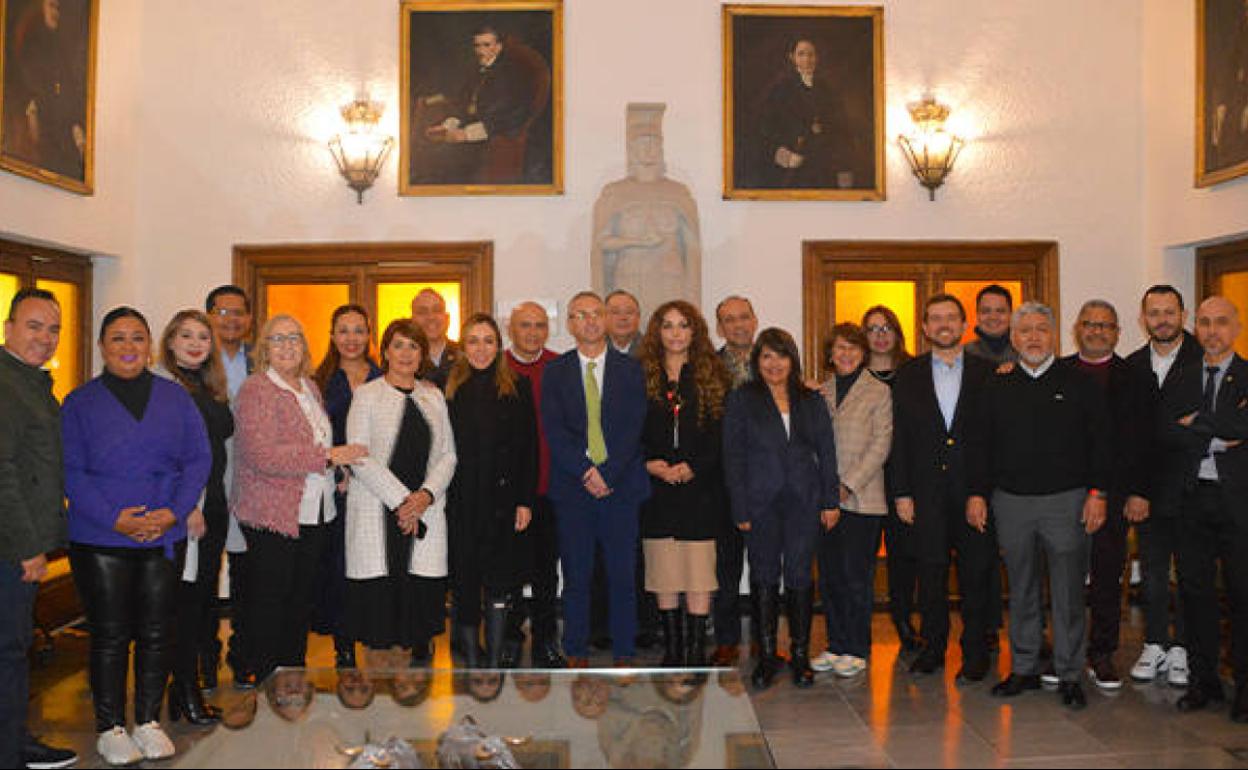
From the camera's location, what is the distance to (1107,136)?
689cm

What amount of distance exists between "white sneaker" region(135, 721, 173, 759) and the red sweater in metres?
1.82

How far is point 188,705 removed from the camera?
4.02m

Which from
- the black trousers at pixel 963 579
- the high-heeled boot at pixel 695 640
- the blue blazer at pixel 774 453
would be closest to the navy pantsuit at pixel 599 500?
the high-heeled boot at pixel 695 640

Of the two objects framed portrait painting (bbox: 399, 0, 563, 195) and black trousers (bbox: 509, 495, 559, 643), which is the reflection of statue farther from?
black trousers (bbox: 509, 495, 559, 643)

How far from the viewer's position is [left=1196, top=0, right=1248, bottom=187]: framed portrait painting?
585cm

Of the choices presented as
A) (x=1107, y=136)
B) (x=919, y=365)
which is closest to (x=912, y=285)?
(x=1107, y=136)

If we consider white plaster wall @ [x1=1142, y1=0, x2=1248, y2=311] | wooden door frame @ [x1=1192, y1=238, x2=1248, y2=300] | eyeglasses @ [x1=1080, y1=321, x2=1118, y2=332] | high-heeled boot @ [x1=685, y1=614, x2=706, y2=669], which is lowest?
high-heeled boot @ [x1=685, y1=614, x2=706, y2=669]

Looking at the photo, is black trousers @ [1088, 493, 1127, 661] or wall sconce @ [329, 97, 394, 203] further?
wall sconce @ [329, 97, 394, 203]

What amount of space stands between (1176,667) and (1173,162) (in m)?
3.39

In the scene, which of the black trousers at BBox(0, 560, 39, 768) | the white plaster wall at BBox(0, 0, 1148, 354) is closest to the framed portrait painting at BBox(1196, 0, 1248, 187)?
the white plaster wall at BBox(0, 0, 1148, 354)

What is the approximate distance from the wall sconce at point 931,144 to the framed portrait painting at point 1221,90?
4.55ft

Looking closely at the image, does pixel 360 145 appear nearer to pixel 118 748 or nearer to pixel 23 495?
pixel 23 495

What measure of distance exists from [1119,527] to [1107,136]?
132 inches

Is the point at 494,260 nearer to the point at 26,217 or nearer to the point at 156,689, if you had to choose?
the point at 26,217
